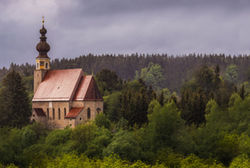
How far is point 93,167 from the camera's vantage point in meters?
58.7

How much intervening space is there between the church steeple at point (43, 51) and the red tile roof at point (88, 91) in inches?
454

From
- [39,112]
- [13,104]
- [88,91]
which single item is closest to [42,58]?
[39,112]

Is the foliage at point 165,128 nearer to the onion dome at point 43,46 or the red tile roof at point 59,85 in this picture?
the red tile roof at point 59,85

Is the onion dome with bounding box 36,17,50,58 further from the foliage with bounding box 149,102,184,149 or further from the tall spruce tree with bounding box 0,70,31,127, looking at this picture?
the foliage with bounding box 149,102,184,149

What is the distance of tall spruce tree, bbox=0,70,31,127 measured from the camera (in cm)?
9225

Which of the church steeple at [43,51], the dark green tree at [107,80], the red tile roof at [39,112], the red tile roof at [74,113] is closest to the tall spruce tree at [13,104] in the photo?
the red tile roof at [39,112]

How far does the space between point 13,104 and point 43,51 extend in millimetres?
13991

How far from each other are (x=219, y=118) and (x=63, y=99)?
3021cm

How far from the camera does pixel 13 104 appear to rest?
93.1m

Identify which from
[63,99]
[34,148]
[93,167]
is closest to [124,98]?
[63,99]

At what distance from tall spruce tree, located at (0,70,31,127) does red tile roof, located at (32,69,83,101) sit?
4.88 metres

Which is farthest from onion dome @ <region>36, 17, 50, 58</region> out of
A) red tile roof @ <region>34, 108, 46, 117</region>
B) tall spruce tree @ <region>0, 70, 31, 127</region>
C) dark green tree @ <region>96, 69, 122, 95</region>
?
dark green tree @ <region>96, 69, 122, 95</region>

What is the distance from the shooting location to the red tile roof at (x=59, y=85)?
95.8 metres

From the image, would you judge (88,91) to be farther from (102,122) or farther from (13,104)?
(13,104)
